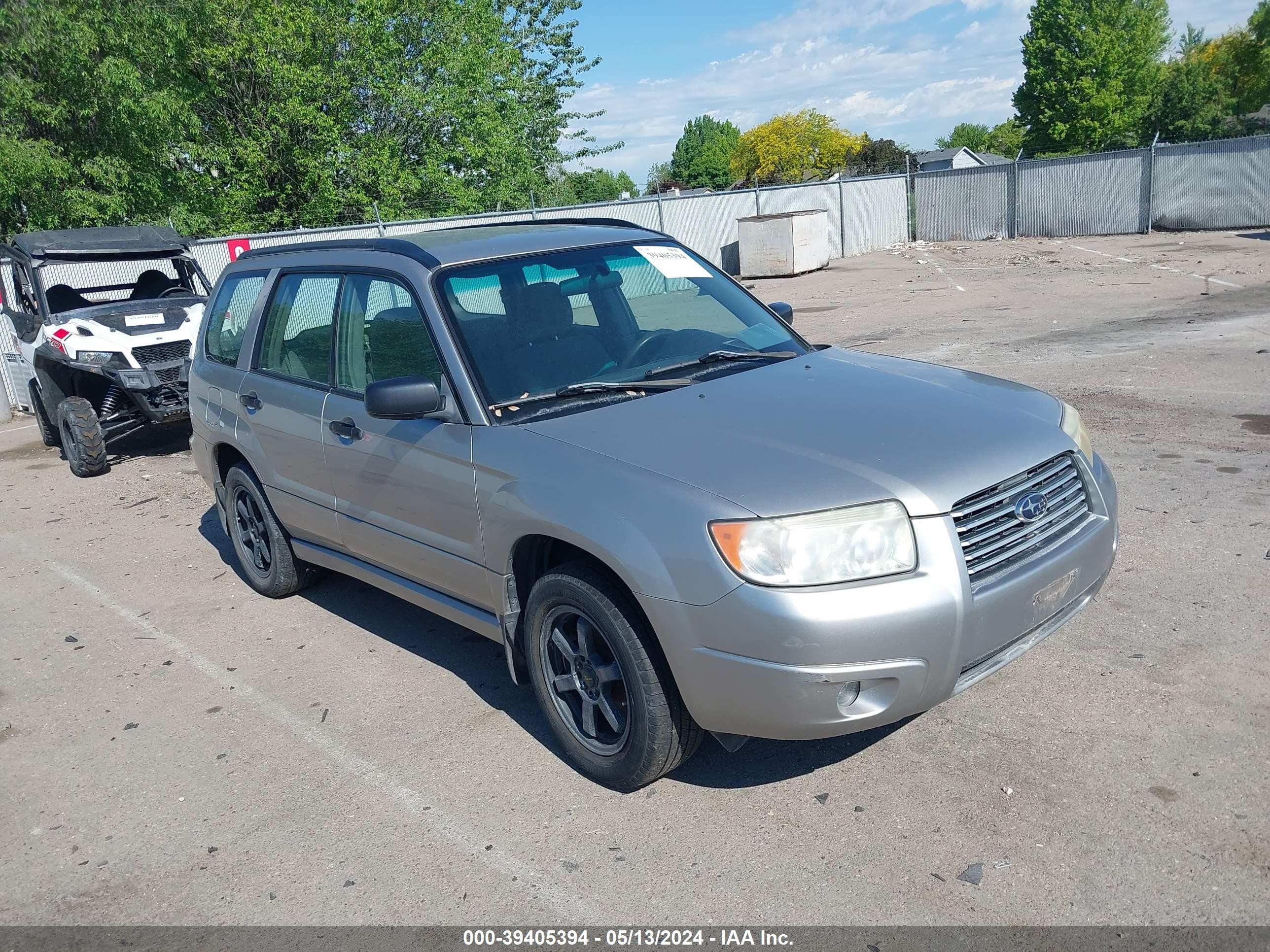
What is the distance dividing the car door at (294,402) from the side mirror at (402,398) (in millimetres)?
986

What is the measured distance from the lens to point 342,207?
81.9ft

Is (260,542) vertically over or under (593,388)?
under

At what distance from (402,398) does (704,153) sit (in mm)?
149423

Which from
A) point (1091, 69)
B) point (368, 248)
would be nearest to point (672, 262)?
point (368, 248)

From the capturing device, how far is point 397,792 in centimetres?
376

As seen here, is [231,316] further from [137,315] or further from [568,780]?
[137,315]

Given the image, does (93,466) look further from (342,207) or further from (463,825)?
(342,207)

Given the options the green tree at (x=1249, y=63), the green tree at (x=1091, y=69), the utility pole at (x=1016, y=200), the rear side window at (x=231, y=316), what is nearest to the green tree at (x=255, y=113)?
the utility pole at (x=1016, y=200)

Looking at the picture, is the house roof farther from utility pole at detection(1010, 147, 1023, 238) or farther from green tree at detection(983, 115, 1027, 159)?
utility pole at detection(1010, 147, 1023, 238)

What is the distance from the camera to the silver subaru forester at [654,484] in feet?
9.81

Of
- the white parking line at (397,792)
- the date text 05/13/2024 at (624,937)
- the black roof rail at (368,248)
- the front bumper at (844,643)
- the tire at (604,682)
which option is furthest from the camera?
the black roof rail at (368,248)

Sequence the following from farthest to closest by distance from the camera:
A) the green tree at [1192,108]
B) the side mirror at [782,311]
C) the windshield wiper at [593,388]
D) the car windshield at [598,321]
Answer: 1. the green tree at [1192,108]
2. the side mirror at [782,311]
3. the car windshield at [598,321]
4. the windshield wiper at [593,388]

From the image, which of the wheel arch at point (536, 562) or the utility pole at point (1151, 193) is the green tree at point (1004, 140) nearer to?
the utility pole at point (1151, 193)

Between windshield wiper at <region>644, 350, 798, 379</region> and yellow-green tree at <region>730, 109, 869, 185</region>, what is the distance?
307 feet
